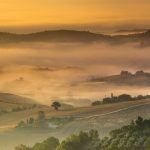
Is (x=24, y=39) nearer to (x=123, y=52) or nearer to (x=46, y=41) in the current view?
(x=46, y=41)

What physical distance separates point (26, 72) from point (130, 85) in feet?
4.56

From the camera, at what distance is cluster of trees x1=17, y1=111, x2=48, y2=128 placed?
8039mm

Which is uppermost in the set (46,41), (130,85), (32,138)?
(46,41)

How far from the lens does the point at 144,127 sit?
26.6ft

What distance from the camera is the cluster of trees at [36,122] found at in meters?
8.04

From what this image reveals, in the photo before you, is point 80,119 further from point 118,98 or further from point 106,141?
point 118,98

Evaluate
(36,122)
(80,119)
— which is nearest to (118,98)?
(80,119)

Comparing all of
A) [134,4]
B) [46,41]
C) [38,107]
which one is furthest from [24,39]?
[134,4]

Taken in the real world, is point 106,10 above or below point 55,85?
above

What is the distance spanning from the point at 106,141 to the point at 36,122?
0.95 m

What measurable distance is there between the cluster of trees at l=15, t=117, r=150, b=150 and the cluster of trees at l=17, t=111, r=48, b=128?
23cm

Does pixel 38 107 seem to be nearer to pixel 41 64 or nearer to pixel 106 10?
pixel 41 64

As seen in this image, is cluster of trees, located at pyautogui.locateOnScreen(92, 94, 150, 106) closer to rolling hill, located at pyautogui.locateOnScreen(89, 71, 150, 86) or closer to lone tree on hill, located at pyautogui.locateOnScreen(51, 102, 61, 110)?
rolling hill, located at pyautogui.locateOnScreen(89, 71, 150, 86)

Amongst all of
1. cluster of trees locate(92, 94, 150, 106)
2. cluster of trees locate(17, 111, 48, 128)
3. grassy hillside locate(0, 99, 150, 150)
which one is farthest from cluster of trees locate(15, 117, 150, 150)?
cluster of trees locate(92, 94, 150, 106)
